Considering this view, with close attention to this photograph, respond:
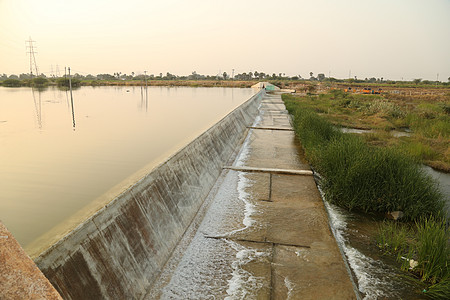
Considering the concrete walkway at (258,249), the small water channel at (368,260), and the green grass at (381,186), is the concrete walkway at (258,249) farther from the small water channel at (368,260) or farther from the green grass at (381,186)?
the green grass at (381,186)

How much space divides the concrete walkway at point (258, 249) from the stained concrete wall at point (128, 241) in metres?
0.25

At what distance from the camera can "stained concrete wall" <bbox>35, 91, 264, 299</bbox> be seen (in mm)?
2645

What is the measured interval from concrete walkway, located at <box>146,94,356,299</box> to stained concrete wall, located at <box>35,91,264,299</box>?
9.6 inches

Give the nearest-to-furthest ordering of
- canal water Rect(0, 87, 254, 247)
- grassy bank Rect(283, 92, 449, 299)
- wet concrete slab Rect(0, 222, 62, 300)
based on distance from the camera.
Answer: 1. wet concrete slab Rect(0, 222, 62, 300)
2. grassy bank Rect(283, 92, 449, 299)
3. canal water Rect(0, 87, 254, 247)

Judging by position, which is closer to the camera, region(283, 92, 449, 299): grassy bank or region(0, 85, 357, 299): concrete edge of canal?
region(0, 85, 357, 299): concrete edge of canal

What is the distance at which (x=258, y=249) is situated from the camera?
14.8 ft

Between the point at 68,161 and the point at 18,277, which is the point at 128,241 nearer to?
the point at 18,277

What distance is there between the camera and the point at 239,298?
11.5ft

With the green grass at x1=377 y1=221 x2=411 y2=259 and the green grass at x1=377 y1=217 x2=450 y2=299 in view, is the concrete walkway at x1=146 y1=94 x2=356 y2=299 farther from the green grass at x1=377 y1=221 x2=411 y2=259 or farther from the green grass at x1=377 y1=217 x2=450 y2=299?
the green grass at x1=377 y1=217 x2=450 y2=299

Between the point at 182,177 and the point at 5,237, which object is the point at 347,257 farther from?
the point at 5,237

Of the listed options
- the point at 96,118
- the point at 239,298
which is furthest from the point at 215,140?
the point at 96,118

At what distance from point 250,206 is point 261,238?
1.25 metres

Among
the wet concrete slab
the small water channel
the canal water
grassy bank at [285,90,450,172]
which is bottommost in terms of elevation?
the small water channel

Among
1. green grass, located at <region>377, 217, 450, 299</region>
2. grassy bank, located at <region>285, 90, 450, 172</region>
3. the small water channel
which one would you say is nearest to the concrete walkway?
the small water channel
